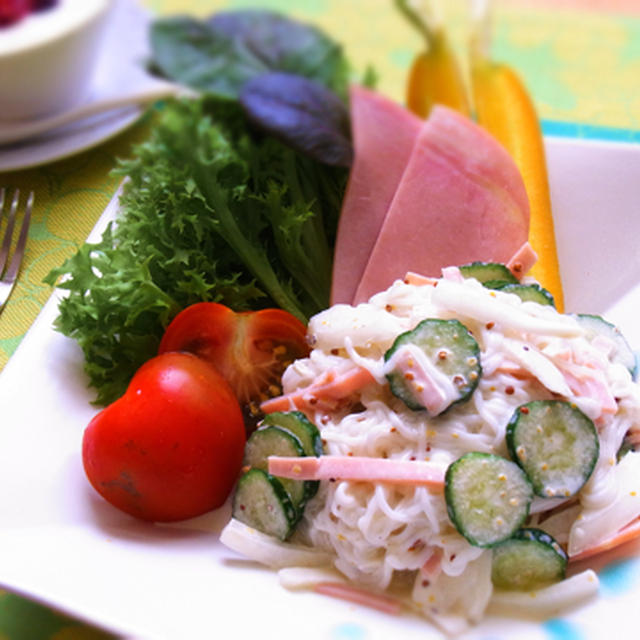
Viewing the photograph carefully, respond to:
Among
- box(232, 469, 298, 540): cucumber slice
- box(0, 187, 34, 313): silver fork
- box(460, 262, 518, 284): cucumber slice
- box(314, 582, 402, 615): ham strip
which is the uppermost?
box(460, 262, 518, 284): cucumber slice

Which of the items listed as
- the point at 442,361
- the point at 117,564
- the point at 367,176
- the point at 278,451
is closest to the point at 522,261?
the point at 442,361

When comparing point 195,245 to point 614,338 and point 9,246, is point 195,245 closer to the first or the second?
point 9,246

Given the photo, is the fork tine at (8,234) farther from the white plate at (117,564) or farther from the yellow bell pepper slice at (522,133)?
the yellow bell pepper slice at (522,133)

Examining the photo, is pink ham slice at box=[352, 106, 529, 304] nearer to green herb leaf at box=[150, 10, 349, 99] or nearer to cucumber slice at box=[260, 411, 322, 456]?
cucumber slice at box=[260, 411, 322, 456]

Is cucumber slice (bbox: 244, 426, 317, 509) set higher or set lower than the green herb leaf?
lower

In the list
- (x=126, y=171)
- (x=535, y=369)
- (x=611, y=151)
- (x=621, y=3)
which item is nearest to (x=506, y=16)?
(x=621, y=3)

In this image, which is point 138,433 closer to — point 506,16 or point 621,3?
point 506,16

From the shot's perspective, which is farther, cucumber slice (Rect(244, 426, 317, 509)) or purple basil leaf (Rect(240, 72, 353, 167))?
purple basil leaf (Rect(240, 72, 353, 167))

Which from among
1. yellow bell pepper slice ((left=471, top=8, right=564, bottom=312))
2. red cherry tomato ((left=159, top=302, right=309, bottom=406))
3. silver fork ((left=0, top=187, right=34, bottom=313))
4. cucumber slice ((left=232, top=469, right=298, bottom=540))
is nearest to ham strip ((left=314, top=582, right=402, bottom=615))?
cucumber slice ((left=232, top=469, right=298, bottom=540))
